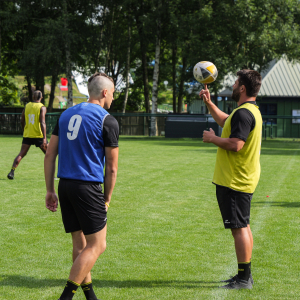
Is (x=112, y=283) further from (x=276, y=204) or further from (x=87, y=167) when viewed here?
(x=276, y=204)

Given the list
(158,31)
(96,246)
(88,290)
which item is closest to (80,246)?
(96,246)

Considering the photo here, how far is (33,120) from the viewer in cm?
1075

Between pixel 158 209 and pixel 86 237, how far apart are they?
4489 mm

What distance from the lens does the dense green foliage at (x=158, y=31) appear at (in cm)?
3061

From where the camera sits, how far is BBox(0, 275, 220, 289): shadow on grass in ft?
14.5

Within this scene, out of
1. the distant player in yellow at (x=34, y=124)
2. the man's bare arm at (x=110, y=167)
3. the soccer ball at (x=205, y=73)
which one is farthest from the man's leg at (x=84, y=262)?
the distant player in yellow at (x=34, y=124)

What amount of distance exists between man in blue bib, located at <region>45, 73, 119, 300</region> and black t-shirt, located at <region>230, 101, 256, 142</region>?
1.21 meters

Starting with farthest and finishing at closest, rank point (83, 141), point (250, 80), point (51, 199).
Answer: point (250, 80), point (51, 199), point (83, 141)

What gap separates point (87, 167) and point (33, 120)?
7706 mm

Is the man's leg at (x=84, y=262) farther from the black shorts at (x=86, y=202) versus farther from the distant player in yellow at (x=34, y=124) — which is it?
the distant player in yellow at (x=34, y=124)

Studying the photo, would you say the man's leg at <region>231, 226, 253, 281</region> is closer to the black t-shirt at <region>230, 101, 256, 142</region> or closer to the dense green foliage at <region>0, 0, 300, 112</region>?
the black t-shirt at <region>230, 101, 256, 142</region>

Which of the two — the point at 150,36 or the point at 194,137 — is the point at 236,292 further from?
the point at 150,36

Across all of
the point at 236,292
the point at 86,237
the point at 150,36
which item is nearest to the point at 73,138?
the point at 86,237

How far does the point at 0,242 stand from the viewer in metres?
5.79
